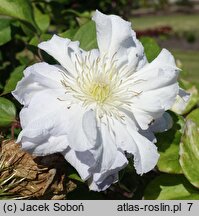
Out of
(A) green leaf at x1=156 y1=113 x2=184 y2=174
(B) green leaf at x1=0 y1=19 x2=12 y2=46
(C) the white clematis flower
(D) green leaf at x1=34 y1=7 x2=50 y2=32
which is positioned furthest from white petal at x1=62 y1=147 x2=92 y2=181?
(D) green leaf at x1=34 y1=7 x2=50 y2=32

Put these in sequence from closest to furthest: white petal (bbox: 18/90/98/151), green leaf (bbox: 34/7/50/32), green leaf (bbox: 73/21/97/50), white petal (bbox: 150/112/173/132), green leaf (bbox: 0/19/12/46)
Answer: white petal (bbox: 18/90/98/151)
white petal (bbox: 150/112/173/132)
green leaf (bbox: 73/21/97/50)
green leaf (bbox: 0/19/12/46)
green leaf (bbox: 34/7/50/32)

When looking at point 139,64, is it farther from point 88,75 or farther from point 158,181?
point 158,181

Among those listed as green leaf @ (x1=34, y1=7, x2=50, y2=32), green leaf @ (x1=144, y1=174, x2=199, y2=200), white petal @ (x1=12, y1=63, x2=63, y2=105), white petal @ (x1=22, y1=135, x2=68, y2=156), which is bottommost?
green leaf @ (x1=144, y1=174, x2=199, y2=200)

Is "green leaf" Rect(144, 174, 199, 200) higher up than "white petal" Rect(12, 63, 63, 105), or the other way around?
"white petal" Rect(12, 63, 63, 105)

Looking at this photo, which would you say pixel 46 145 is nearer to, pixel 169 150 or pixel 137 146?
pixel 137 146

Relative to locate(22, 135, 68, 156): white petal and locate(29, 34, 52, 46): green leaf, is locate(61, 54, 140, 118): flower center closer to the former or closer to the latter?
locate(22, 135, 68, 156): white petal

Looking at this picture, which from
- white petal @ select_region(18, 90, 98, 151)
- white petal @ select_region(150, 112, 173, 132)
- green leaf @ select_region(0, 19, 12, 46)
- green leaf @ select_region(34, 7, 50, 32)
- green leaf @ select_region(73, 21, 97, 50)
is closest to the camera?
white petal @ select_region(18, 90, 98, 151)

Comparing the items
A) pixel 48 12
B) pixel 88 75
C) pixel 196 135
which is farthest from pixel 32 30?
pixel 48 12

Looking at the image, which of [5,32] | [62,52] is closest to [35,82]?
[62,52]
